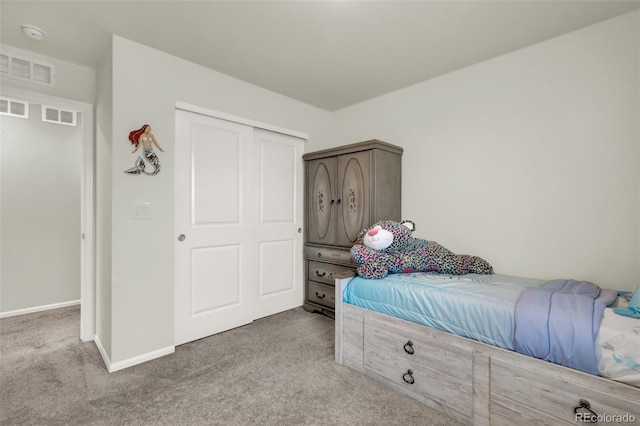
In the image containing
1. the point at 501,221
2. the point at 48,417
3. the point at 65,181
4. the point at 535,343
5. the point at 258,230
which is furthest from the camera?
the point at 65,181

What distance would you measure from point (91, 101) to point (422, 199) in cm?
315

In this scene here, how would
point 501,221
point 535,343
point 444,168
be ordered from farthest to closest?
point 444,168 < point 501,221 < point 535,343

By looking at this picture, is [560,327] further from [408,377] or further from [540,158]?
[540,158]

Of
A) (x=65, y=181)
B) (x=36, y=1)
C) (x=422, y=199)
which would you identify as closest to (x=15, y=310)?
(x=65, y=181)

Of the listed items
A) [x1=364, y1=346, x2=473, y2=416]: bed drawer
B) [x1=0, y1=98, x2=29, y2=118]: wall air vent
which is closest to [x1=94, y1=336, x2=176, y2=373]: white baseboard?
[x1=364, y1=346, x2=473, y2=416]: bed drawer

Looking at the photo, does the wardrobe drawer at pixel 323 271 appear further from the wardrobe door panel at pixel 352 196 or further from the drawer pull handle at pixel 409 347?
the drawer pull handle at pixel 409 347

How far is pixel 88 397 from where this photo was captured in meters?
1.75

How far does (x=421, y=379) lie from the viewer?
171 cm

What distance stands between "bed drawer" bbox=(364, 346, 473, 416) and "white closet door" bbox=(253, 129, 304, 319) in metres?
1.47

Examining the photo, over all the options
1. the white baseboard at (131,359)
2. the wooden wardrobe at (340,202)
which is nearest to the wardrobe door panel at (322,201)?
the wooden wardrobe at (340,202)

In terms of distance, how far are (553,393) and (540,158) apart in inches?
64.8

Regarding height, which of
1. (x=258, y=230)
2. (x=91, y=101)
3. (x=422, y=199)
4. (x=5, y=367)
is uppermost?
(x=91, y=101)

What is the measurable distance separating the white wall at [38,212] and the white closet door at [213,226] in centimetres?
182

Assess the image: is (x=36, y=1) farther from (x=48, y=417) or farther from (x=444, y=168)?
(x=444, y=168)
